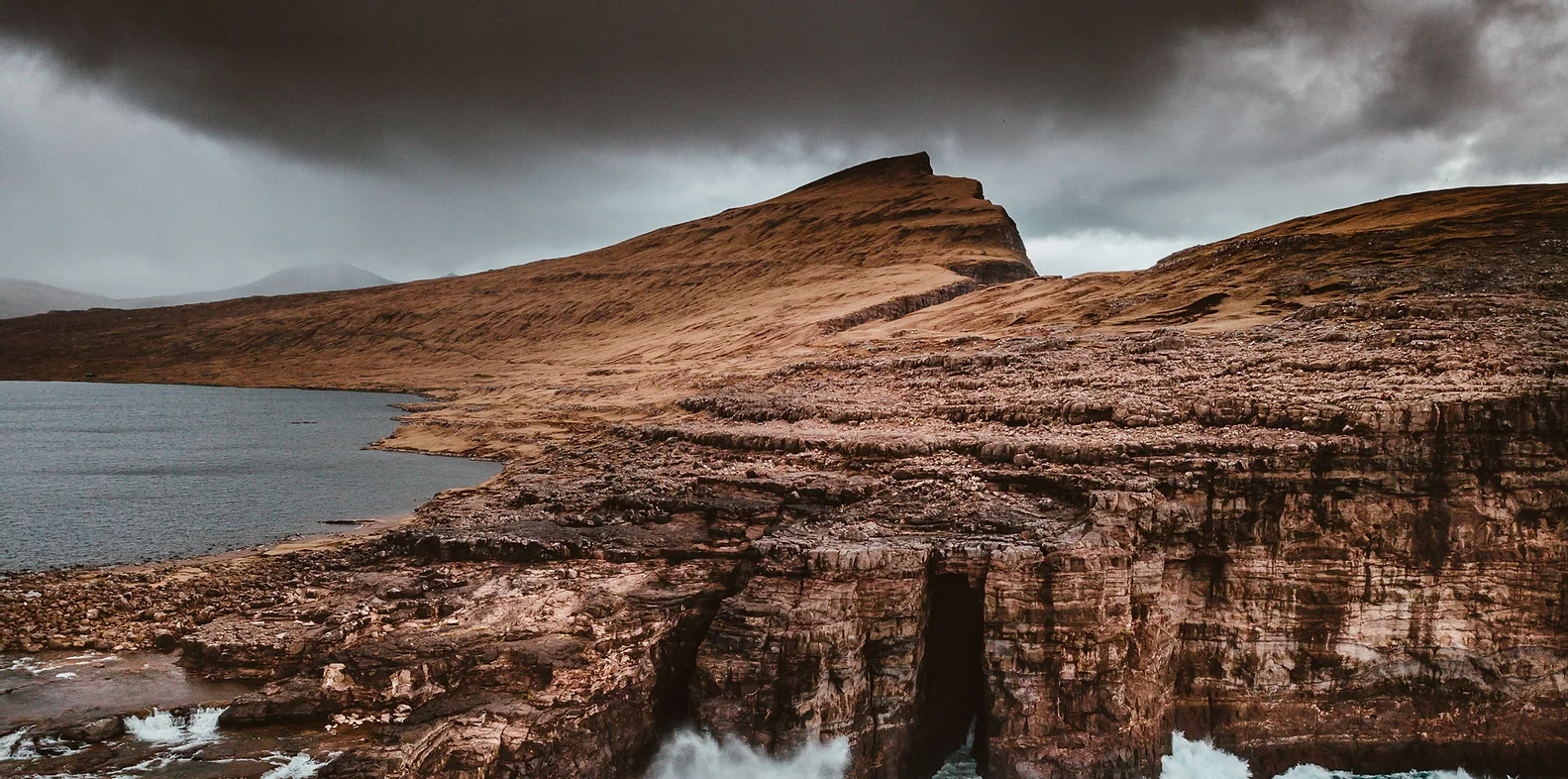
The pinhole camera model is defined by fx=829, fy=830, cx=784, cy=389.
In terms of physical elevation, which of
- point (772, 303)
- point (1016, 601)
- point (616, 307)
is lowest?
point (1016, 601)

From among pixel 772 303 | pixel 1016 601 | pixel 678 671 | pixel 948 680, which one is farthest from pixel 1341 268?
pixel 772 303

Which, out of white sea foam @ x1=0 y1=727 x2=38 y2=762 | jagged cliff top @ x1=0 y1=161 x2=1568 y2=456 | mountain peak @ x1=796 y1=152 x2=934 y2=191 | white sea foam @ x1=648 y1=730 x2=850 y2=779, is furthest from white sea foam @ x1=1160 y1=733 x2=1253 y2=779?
mountain peak @ x1=796 y1=152 x2=934 y2=191

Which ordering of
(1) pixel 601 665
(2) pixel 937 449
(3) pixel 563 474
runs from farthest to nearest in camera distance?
(3) pixel 563 474 < (2) pixel 937 449 < (1) pixel 601 665

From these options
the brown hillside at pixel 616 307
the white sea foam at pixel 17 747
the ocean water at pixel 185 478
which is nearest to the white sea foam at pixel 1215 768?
the white sea foam at pixel 17 747

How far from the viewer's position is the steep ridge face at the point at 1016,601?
19.7 m

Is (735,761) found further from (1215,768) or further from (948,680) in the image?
(1215,768)

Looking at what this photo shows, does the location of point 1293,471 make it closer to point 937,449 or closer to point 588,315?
point 937,449

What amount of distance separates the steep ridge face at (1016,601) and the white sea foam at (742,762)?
0.52 meters

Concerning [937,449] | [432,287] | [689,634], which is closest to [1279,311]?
[937,449]

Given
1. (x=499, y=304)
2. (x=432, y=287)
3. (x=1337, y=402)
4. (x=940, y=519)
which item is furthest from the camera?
(x=432, y=287)

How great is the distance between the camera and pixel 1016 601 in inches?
794

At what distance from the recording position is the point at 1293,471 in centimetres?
2256

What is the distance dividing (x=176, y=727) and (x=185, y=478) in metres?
39.0

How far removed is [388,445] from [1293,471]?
203 feet
